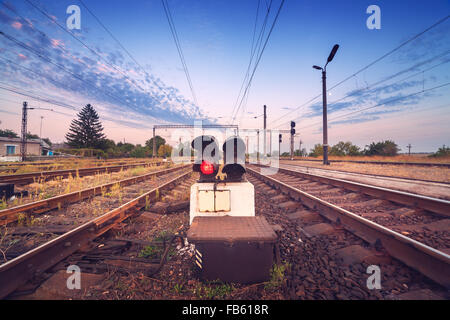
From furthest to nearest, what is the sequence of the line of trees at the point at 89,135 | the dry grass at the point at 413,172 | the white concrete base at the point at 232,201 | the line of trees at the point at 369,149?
1. the line of trees at the point at 89,135
2. the line of trees at the point at 369,149
3. the dry grass at the point at 413,172
4. the white concrete base at the point at 232,201

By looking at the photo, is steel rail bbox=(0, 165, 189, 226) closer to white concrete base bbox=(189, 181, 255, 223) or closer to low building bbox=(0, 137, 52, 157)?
white concrete base bbox=(189, 181, 255, 223)

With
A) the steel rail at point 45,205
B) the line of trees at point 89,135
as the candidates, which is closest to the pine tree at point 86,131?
the line of trees at point 89,135

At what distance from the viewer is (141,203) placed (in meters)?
4.62

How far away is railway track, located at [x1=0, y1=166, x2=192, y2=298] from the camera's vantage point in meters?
1.83

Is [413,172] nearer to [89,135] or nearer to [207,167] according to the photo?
[207,167]

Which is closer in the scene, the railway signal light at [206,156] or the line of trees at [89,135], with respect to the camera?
the railway signal light at [206,156]

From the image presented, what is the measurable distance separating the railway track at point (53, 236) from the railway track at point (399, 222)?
3566 millimetres

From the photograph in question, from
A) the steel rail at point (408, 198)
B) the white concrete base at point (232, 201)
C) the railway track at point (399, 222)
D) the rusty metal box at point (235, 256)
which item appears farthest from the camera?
the steel rail at point (408, 198)

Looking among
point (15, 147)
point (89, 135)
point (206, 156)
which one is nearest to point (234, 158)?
point (206, 156)

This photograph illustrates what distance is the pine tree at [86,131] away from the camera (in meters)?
55.8

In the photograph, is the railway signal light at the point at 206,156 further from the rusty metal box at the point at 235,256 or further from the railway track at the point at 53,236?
the railway track at the point at 53,236

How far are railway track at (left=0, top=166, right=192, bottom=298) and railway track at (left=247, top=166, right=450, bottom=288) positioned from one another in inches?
140

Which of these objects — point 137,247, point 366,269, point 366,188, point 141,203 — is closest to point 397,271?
point 366,269
